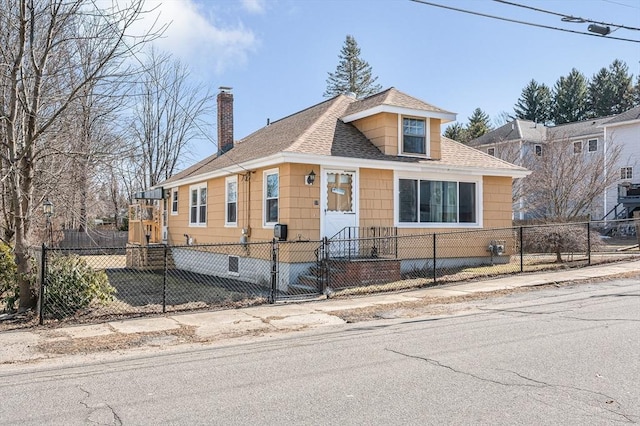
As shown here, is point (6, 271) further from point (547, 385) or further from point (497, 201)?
point (497, 201)

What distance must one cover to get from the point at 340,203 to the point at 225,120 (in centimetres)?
884

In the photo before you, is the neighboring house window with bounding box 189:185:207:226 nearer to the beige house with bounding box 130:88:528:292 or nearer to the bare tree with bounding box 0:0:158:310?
the beige house with bounding box 130:88:528:292

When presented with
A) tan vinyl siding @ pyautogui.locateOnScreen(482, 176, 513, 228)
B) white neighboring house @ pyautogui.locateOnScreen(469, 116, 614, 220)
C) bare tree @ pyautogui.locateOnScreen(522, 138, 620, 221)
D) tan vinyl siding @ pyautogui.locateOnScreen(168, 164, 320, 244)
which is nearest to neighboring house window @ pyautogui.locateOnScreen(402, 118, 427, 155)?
tan vinyl siding @ pyautogui.locateOnScreen(482, 176, 513, 228)

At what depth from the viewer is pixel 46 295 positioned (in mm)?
9008

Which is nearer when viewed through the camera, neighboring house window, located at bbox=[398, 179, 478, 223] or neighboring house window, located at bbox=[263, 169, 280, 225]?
neighboring house window, located at bbox=[263, 169, 280, 225]

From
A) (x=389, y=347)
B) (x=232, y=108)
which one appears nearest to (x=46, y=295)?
(x=389, y=347)

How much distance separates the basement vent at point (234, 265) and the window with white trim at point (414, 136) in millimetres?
5952

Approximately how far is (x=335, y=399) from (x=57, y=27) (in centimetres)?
795

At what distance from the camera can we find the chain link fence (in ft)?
31.0

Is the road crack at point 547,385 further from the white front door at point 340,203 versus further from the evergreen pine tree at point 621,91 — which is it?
the evergreen pine tree at point 621,91

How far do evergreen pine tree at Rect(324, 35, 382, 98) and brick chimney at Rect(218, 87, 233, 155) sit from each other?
3822 centimetres

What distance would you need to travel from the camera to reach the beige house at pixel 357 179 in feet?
44.2

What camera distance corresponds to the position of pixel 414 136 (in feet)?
50.8

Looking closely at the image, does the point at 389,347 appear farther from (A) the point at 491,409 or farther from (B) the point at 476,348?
(A) the point at 491,409
